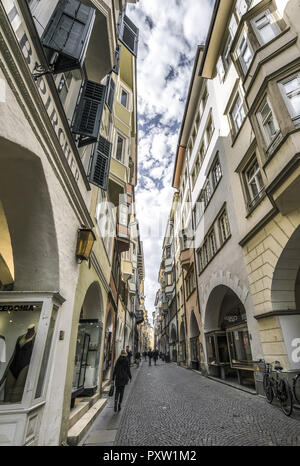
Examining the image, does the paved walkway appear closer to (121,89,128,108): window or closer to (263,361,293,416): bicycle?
(263,361,293,416): bicycle

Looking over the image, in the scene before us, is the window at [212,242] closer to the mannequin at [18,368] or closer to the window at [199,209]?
the window at [199,209]

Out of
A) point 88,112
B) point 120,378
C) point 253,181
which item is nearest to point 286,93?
point 253,181

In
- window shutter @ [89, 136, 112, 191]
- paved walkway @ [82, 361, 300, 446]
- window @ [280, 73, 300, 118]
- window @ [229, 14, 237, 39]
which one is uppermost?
window @ [229, 14, 237, 39]

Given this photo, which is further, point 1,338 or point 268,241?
point 268,241

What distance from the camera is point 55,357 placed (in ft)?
14.1

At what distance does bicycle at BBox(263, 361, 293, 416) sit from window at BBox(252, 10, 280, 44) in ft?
36.9

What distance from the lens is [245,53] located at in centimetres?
962

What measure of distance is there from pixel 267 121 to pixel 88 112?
6.22m

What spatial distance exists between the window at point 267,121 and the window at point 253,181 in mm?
1542

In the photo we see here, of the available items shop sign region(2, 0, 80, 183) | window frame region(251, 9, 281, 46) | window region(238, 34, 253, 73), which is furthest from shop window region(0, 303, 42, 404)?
window region(238, 34, 253, 73)

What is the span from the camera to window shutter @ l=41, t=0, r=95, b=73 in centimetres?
425

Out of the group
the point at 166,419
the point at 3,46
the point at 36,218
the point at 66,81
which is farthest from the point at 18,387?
the point at 66,81
